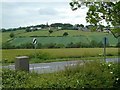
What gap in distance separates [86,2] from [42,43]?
20.9 feet

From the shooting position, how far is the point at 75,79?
346cm

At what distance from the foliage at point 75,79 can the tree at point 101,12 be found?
91 cm

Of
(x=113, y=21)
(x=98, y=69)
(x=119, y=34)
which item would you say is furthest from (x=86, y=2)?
(x=98, y=69)

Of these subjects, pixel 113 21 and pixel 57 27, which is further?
pixel 57 27

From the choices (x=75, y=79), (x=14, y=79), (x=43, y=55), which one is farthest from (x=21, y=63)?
(x=43, y=55)

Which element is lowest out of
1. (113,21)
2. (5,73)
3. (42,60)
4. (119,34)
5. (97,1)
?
(42,60)

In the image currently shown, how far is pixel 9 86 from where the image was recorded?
3146 mm

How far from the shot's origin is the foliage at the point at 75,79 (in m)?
3.19

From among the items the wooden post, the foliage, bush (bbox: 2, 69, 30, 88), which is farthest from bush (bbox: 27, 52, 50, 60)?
bush (bbox: 2, 69, 30, 88)

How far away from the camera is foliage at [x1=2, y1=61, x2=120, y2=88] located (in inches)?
125

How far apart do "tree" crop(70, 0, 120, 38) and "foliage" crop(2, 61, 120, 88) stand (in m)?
0.91

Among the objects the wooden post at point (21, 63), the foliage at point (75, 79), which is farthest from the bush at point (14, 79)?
the wooden post at point (21, 63)

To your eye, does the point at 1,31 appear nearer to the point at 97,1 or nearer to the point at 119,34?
the point at 97,1

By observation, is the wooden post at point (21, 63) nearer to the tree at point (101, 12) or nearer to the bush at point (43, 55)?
the tree at point (101, 12)
